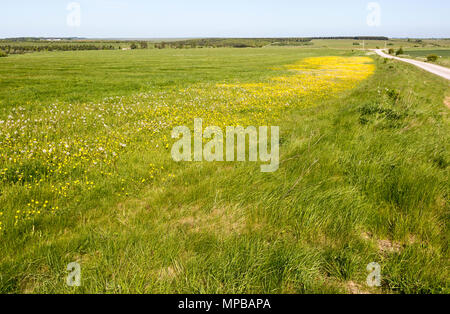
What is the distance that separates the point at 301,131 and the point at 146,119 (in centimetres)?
546

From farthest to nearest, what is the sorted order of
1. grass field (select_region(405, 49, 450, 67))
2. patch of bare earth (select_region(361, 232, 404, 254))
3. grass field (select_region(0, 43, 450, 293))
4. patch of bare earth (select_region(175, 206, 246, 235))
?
1. grass field (select_region(405, 49, 450, 67))
2. patch of bare earth (select_region(175, 206, 246, 235))
3. patch of bare earth (select_region(361, 232, 404, 254))
4. grass field (select_region(0, 43, 450, 293))

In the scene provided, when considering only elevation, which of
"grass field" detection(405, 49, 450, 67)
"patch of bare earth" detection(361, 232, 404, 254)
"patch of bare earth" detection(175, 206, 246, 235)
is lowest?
"patch of bare earth" detection(361, 232, 404, 254)

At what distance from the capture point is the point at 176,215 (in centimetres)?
337

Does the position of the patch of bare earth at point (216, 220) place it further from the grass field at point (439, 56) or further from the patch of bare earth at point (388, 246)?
the grass field at point (439, 56)

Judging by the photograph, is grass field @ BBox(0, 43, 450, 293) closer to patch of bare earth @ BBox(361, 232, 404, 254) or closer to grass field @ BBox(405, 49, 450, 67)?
patch of bare earth @ BBox(361, 232, 404, 254)

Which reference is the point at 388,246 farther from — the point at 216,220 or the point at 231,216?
the point at 216,220

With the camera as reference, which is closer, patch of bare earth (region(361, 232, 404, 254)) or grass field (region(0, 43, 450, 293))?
grass field (region(0, 43, 450, 293))

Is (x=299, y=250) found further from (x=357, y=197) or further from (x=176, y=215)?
(x=176, y=215)

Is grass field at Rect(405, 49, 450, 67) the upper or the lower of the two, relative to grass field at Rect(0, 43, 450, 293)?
upper

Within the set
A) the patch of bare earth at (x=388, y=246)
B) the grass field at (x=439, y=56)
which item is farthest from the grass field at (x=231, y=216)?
the grass field at (x=439, y=56)

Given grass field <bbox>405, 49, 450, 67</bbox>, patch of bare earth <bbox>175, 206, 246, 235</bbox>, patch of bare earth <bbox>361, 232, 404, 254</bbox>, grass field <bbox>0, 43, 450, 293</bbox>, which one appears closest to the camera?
grass field <bbox>0, 43, 450, 293</bbox>

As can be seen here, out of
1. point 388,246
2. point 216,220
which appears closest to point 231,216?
point 216,220

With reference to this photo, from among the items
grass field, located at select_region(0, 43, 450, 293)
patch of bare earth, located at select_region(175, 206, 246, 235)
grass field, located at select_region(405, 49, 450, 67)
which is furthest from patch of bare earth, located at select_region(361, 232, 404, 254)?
grass field, located at select_region(405, 49, 450, 67)

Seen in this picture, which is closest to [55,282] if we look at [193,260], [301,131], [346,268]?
[193,260]
